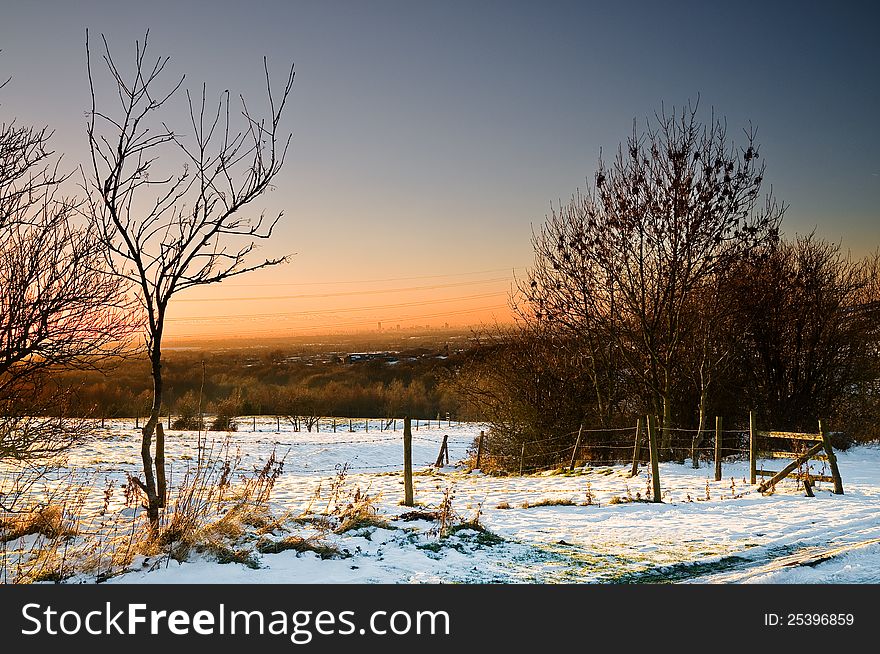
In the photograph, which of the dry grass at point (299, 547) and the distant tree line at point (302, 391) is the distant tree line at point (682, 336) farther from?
the distant tree line at point (302, 391)

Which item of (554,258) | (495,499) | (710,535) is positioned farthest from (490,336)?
(710,535)

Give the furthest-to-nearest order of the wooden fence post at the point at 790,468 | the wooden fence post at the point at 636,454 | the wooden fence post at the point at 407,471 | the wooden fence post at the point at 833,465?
the wooden fence post at the point at 636,454
the wooden fence post at the point at 790,468
the wooden fence post at the point at 833,465
the wooden fence post at the point at 407,471

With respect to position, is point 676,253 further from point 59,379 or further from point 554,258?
point 59,379

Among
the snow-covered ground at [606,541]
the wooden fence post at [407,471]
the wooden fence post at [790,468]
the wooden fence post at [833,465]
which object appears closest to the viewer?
the snow-covered ground at [606,541]

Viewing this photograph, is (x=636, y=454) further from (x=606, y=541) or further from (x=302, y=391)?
(x=302, y=391)

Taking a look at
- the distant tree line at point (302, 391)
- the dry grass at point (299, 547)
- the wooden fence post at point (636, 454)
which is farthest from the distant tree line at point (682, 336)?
the distant tree line at point (302, 391)

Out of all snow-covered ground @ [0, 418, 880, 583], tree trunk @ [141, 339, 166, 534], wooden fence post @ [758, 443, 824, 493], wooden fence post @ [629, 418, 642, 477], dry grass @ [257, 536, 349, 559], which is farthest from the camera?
wooden fence post @ [629, 418, 642, 477]

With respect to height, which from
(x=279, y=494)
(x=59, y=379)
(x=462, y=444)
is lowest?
(x=462, y=444)

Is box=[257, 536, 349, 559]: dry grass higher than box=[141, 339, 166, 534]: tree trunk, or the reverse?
box=[141, 339, 166, 534]: tree trunk

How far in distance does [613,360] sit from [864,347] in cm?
859

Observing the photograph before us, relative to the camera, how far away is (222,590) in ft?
16.8

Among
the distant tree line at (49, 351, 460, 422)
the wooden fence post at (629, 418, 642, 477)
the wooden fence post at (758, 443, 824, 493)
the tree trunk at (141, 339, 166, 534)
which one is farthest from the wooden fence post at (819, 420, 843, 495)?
the distant tree line at (49, 351, 460, 422)

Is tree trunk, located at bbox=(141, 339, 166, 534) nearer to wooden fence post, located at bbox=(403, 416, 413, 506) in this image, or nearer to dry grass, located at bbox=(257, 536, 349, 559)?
dry grass, located at bbox=(257, 536, 349, 559)

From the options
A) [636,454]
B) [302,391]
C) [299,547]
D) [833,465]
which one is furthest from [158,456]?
[302,391]
